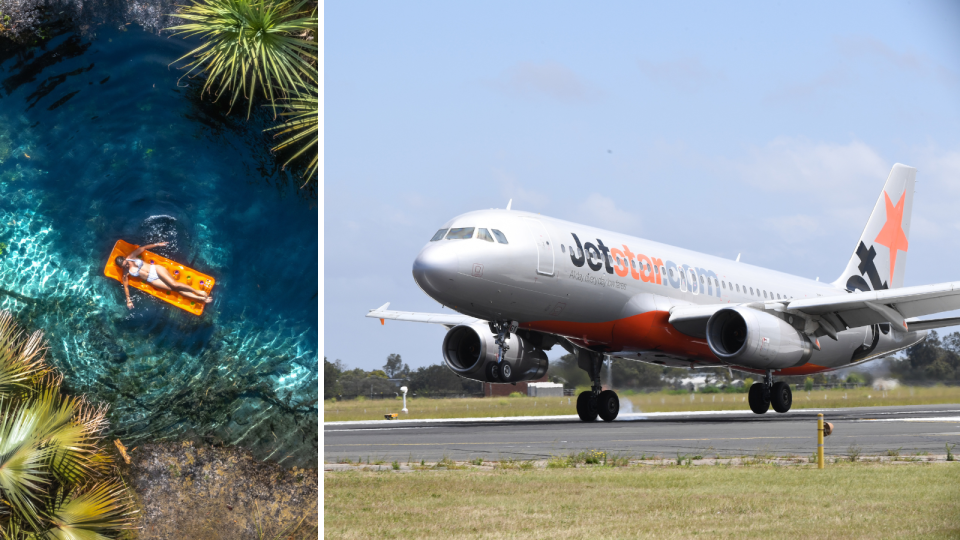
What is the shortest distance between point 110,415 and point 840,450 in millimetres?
10672

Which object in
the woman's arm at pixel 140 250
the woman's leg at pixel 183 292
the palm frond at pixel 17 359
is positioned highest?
the woman's arm at pixel 140 250

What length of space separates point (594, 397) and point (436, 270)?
7.45 metres

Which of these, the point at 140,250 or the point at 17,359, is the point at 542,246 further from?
the point at 17,359

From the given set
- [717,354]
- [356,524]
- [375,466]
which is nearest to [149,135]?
[356,524]

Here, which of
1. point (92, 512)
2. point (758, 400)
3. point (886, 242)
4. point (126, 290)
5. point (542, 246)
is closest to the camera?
point (92, 512)

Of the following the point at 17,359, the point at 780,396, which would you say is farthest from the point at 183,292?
the point at 780,396

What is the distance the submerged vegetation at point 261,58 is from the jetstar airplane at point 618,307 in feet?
38.3

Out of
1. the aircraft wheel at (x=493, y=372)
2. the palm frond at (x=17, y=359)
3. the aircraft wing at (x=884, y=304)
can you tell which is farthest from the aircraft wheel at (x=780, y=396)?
the palm frond at (x=17, y=359)

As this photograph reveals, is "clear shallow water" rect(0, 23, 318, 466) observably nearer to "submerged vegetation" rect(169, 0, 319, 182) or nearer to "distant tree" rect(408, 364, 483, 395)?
"submerged vegetation" rect(169, 0, 319, 182)

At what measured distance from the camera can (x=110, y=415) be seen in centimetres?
618

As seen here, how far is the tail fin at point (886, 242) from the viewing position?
30.7 m

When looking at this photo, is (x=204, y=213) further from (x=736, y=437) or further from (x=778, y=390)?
(x=778, y=390)

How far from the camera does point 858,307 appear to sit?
22.4 meters

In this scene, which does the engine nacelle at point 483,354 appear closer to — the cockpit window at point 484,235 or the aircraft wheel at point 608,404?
the aircraft wheel at point 608,404
